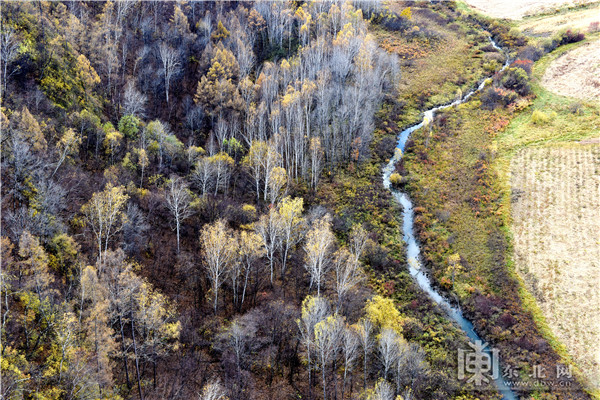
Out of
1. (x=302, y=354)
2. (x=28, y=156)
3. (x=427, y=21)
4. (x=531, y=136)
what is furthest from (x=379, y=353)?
(x=427, y=21)

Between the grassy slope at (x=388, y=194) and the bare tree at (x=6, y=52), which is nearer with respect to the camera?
the grassy slope at (x=388, y=194)

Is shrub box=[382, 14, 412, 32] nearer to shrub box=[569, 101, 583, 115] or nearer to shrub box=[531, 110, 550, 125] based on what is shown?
shrub box=[531, 110, 550, 125]

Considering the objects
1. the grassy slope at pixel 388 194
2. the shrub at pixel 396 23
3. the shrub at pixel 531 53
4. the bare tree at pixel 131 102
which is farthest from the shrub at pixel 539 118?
the bare tree at pixel 131 102

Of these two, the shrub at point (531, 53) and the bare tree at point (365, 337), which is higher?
the shrub at point (531, 53)

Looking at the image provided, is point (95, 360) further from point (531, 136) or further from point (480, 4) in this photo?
point (480, 4)

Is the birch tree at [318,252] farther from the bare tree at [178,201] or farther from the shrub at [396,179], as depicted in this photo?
the shrub at [396,179]

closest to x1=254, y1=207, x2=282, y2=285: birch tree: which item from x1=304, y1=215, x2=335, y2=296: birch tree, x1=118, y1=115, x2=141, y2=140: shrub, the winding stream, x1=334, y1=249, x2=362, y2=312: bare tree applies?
x1=304, y1=215, x2=335, y2=296: birch tree

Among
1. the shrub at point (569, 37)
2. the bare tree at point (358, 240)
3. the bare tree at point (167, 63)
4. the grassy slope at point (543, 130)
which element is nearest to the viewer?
the bare tree at point (358, 240)
